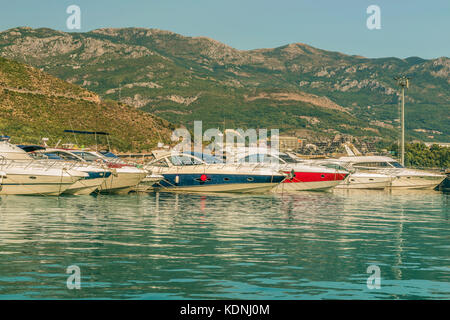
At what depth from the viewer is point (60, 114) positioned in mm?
102375

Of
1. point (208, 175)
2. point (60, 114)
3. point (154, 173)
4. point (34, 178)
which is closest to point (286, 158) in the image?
point (208, 175)

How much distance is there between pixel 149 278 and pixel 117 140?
87.3 metres

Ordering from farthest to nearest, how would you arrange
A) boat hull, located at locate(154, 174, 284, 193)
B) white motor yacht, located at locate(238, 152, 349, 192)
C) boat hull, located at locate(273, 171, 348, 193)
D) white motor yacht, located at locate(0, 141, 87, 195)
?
boat hull, located at locate(273, 171, 348, 193)
white motor yacht, located at locate(238, 152, 349, 192)
boat hull, located at locate(154, 174, 284, 193)
white motor yacht, located at locate(0, 141, 87, 195)

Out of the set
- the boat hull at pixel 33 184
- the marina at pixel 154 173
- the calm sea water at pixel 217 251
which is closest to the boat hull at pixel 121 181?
the marina at pixel 154 173

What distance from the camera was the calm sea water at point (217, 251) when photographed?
12133mm

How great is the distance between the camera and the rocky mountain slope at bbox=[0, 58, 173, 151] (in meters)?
90.8

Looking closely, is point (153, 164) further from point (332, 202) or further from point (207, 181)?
point (332, 202)

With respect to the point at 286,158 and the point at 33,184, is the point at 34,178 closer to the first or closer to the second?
the point at 33,184

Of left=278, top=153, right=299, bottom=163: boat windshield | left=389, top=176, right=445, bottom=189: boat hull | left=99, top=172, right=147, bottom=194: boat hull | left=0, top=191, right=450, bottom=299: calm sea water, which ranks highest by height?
left=278, top=153, right=299, bottom=163: boat windshield

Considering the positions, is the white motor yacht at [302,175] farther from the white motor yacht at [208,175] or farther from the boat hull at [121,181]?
the boat hull at [121,181]

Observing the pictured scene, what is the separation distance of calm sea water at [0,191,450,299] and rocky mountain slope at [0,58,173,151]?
188 feet

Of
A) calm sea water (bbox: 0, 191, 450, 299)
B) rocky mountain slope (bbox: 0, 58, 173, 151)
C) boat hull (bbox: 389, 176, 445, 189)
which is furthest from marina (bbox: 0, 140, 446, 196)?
rocky mountain slope (bbox: 0, 58, 173, 151)

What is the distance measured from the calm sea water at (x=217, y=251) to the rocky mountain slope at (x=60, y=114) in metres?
57.4

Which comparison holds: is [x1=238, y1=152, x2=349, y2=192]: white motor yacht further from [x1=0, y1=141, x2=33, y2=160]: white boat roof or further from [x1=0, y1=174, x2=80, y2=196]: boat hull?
[x1=0, y1=141, x2=33, y2=160]: white boat roof
